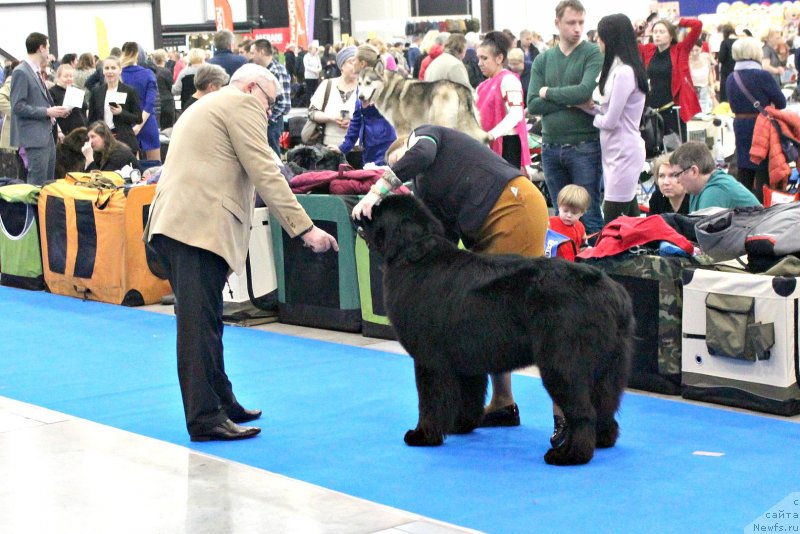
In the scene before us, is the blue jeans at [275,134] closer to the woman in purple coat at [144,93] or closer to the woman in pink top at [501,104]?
the woman in purple coat at [144,93]

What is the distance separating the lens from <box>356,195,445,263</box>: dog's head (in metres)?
4.44

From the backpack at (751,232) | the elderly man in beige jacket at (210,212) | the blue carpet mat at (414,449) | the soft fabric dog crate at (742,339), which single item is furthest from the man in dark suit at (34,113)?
the soft fabric dog crate at (742,339)

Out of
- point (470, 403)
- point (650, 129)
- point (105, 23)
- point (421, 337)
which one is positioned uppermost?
point (105, 23)

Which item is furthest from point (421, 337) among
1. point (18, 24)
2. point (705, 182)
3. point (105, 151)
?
point (18, 24)

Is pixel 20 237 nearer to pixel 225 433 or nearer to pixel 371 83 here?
pixel 371 83

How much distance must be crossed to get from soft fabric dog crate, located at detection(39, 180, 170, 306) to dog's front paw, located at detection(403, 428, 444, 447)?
3.88 metres

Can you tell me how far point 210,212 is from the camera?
Answer: 4.68 metres

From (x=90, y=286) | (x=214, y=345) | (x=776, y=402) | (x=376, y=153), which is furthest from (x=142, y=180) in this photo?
(x=776, y=402)

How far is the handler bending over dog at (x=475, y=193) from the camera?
15.3 ft

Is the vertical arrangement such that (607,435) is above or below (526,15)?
below

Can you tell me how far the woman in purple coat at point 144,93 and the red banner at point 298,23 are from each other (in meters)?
17.1

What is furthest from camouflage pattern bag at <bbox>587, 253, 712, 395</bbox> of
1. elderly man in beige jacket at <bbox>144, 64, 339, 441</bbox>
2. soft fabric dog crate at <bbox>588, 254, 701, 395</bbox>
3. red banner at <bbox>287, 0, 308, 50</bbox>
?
red banner at <bbox>287, 0, 308, 50</bbox>

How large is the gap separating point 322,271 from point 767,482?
11.8ft

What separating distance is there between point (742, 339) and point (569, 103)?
8.19 feet
